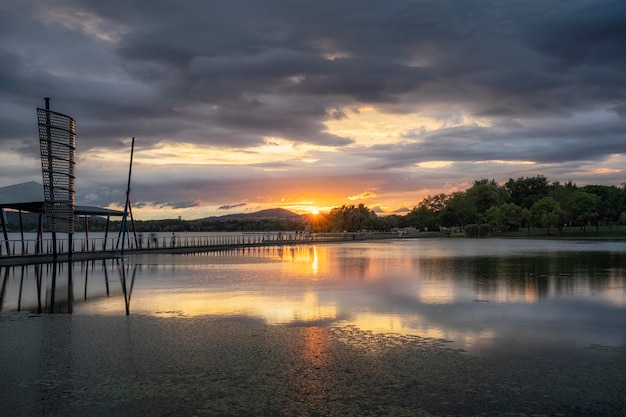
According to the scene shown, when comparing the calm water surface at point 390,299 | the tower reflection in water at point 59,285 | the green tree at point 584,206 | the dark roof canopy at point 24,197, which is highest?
the green tree at point 584,206

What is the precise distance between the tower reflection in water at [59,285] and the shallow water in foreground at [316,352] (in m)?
0.24

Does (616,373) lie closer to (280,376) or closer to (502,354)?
(502,354)

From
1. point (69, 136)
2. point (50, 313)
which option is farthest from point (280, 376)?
point (69, 136)

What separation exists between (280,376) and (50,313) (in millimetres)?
10889

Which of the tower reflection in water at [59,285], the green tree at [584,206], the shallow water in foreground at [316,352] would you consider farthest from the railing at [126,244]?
the green tree at [584,206]

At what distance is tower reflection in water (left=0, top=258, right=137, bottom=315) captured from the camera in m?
19.8

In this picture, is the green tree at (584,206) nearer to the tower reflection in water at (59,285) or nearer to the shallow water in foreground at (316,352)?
the shallow water in foreground at (316,352)

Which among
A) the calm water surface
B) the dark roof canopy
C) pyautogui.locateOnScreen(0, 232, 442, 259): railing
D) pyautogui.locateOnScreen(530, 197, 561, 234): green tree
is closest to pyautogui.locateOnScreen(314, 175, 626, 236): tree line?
pyautogui.locateOnScreen(530, 197, 561, 234): green tree

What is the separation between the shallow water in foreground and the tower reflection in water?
0.77 feet

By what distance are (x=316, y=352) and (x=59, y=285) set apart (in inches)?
730

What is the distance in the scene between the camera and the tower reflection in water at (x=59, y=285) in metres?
19.8

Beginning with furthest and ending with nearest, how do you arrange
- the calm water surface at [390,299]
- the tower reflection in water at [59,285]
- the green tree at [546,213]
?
the green tree at [546,213] → the tower reflection in water at [59,285] → the calm water surface at [390,299]

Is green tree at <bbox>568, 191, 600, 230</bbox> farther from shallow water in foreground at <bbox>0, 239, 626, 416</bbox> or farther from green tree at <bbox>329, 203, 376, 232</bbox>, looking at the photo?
shallow water in foreground at <bbox>0, 239, 626, 416</bbox>

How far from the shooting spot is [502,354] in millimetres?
12078
